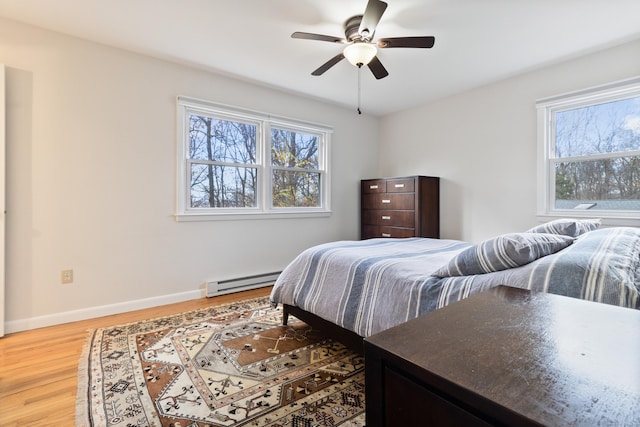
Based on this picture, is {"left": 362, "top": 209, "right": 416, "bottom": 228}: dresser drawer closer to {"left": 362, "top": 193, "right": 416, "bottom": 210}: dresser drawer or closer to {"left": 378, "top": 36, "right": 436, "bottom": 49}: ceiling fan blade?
{"left": 362, "top": 193, "right": 416, "bottom": 210}: dresser drawer

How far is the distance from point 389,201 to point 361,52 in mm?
2329

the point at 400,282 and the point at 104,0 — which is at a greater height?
the point at 104,0

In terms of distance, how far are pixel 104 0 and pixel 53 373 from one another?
2.53 m

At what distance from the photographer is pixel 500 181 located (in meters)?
3.66

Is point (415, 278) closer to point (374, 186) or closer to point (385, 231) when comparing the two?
point (385, 231)

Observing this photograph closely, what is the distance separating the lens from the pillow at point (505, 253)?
4.51ft

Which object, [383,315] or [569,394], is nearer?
[569,394]

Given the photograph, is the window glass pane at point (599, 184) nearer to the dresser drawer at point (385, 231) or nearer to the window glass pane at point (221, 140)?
the dresser drawer at point (385, 231)

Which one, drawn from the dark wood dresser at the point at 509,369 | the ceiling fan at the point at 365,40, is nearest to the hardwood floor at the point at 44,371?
the dark wood dresser at the point at 509,369

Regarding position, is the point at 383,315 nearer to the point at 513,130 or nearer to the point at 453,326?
the point at 453,326

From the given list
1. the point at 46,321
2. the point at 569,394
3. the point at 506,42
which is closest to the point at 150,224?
the point at 46,321

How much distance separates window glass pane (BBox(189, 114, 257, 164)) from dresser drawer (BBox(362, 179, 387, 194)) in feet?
5.71

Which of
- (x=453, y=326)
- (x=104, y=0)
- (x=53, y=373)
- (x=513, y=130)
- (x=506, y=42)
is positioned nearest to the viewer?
(x=453, y=326)

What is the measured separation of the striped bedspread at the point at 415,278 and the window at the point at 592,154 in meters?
1.39
